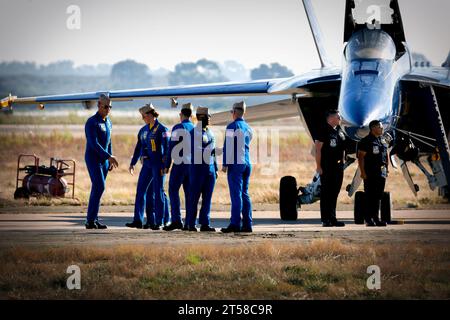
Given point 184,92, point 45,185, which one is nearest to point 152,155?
point 184,92

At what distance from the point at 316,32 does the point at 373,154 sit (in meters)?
6.54

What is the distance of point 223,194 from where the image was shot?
31.0m

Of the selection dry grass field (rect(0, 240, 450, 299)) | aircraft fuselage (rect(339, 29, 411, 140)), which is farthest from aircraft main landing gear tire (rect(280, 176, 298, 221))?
dry grass field (rect(0, 240, 450, 299))

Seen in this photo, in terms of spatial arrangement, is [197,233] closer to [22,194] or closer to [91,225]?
[91,225]

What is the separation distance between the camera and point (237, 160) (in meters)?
17.6

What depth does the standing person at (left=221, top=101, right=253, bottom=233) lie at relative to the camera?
17.5 m

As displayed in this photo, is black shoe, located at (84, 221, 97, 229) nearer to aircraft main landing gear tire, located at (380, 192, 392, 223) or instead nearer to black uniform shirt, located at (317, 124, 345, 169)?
black uniform shirt, located at (317, 124, 345, 169)

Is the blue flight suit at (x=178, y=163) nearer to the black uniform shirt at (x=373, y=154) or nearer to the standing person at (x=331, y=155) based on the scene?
the standing person at (x=331, y=155)

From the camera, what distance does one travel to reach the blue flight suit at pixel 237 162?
1745 cm

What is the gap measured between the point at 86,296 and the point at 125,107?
9364 cm

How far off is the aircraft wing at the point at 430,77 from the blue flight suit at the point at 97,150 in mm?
5963

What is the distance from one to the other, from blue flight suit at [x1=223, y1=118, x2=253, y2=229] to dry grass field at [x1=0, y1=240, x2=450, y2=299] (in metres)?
1.40

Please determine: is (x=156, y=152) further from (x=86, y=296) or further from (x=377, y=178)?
(x=86, y=296)
